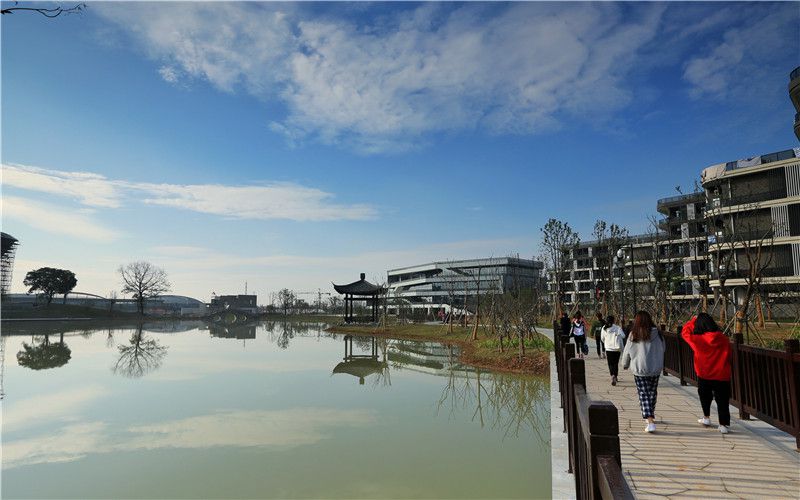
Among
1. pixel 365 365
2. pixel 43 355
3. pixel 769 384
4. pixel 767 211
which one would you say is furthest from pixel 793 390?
pixel 767 211

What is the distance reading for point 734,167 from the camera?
104ft

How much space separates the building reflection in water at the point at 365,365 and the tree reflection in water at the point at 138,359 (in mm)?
7355

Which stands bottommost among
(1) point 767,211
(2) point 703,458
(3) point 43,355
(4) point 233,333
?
(4) point 233,333

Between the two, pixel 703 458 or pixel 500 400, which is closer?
pixel 703 458

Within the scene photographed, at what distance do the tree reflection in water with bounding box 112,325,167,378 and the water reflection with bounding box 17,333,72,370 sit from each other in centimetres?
228

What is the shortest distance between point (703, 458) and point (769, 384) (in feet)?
4.93

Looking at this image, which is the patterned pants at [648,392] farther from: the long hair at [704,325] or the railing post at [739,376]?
the railing post at [739,376]

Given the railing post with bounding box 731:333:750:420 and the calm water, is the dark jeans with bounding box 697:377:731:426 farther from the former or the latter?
the calm water

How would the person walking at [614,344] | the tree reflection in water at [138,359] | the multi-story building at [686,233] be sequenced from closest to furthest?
the person walking at [614,344]
the tree reflection in water at [138,359]
the multi-story building at [686,233]

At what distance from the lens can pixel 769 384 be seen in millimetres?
5203

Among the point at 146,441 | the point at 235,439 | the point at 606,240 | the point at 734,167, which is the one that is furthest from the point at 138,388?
the point at 734,167

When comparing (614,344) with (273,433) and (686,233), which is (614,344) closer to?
(273,433)

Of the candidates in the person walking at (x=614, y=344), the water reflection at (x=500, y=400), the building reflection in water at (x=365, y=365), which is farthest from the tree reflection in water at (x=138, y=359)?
the person walking at (x=614, y=344)

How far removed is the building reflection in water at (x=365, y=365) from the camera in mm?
15430
